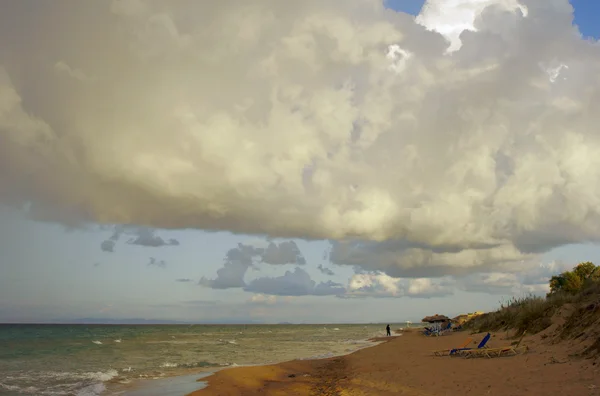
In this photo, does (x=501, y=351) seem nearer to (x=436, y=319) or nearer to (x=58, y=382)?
(x=58, y=382)

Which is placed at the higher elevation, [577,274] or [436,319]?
[577,274]

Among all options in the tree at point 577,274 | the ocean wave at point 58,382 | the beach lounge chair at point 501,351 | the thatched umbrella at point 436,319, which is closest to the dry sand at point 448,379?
the beach lounge chair at point 501,351

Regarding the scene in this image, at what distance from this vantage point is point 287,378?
2253 cm

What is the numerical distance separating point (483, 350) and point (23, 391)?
22825 mm

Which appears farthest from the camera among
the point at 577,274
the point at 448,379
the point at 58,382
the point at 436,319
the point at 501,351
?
the point at 436,319

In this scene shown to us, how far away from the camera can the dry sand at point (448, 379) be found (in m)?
12.1

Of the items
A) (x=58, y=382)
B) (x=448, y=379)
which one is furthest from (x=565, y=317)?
(x=58, y=382)

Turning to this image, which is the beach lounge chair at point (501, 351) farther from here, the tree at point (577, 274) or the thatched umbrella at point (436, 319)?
the thatched umbrella at point (436, 319)

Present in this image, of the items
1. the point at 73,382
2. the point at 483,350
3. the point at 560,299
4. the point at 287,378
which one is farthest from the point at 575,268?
the point at 73,382

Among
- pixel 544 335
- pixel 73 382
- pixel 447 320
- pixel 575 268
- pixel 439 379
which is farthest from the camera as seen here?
pixel 447 320

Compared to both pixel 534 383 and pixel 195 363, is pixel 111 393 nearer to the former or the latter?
pixel 195 363

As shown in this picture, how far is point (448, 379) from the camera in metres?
15.1

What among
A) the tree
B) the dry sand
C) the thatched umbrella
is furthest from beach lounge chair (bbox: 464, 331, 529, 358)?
the thatched umbrella

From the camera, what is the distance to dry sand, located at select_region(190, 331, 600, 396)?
1208 centimetres
